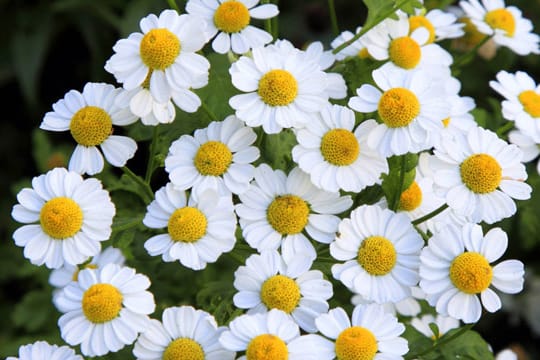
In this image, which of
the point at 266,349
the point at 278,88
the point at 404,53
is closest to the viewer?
the point at 266,349

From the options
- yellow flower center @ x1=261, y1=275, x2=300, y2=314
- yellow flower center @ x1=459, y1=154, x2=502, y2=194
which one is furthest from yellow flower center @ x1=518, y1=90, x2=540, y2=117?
yellow flower center @ x1=261, y1=275, x2=300, y2=314

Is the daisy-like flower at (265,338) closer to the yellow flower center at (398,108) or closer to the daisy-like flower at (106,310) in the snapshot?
the daisy-like flower at (106,310)

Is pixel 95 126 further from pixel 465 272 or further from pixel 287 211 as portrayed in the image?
pixel 465 272

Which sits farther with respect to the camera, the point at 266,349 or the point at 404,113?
the point at 404,113

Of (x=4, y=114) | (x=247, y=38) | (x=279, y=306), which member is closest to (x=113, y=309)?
(x=279, y=306)

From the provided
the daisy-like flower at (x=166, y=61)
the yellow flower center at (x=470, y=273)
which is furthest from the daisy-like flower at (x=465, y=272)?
the daisy-like flower at (x=166, y=61)

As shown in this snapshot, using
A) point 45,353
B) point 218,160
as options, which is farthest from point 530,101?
point 45,353

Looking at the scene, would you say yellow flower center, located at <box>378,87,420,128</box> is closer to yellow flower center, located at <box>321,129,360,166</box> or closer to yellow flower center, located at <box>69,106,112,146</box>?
yellow flower center, located at <box>321,129,360,166</box>

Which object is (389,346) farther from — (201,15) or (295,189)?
(201,15)
